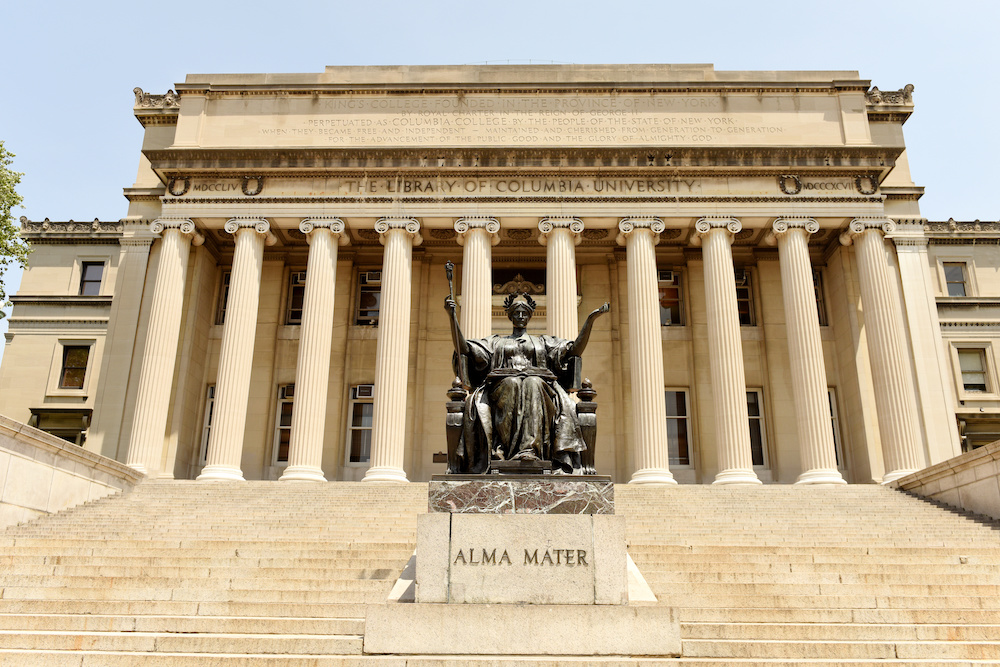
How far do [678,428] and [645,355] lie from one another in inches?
208

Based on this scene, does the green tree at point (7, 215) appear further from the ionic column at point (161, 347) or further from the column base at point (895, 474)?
the column base at point (895, 474)

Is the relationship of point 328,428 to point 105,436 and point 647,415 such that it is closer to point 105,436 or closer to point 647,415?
point 105,436

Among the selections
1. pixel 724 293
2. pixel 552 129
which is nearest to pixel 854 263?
pixel 724 293

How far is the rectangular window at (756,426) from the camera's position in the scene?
2789 centimetres

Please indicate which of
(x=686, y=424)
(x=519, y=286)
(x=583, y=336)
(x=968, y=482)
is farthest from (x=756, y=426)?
(x=583, y=336)

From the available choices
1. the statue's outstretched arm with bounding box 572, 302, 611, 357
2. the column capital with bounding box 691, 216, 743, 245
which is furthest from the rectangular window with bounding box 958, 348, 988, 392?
the statue's outstretched arm with bounding box 572, 302, 611, 357

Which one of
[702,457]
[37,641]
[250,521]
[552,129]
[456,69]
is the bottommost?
[37,641]

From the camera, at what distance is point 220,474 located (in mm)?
23016

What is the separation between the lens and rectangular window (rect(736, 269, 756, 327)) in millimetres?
29500

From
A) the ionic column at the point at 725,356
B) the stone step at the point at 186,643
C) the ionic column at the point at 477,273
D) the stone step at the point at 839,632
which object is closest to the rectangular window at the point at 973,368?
the ionic column at the point at 725,356

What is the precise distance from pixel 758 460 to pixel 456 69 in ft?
58.7

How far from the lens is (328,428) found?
2773 cm

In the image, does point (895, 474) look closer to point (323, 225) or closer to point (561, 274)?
point (561, 274)

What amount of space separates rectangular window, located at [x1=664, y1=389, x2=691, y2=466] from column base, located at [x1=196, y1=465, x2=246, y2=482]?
48.0 feet
